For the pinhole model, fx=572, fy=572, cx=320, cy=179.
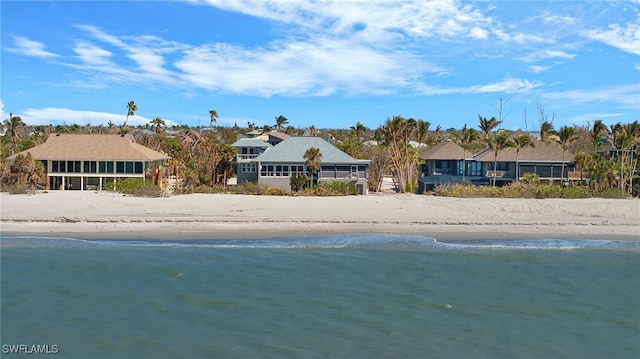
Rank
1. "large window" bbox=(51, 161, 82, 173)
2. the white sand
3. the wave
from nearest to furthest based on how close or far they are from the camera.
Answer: the wave → the white sand → "large window" bbox=(51, 161, 82, 173)

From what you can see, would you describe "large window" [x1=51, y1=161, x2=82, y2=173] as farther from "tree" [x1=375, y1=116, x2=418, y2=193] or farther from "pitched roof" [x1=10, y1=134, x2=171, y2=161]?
Result: "tree" [x1=375, y1=116, x2=418, y2=193]

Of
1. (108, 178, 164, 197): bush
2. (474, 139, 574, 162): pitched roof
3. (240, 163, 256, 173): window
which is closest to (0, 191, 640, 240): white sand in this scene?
(108, 178, 164, 197): bush

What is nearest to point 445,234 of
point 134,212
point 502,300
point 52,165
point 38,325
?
point 502,300

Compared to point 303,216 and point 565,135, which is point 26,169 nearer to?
point 303,216

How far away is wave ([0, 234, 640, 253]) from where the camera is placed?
83.3 ft

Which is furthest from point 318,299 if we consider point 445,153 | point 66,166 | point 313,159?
point 445,153

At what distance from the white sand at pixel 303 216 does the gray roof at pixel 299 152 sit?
6.03m

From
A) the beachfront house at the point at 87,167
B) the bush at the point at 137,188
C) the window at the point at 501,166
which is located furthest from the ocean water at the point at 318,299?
the window at the point at 501,166

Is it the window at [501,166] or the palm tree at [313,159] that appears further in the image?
the window at [501,166]

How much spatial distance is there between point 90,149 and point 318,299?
32.2 m

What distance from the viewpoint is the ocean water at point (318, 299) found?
46.9ft

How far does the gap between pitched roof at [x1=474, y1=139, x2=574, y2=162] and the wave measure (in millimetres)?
20918

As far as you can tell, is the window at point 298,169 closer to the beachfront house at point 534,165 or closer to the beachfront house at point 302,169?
the beachfront house at point 302,169

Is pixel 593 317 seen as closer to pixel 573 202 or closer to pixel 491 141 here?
pixel 573 202
